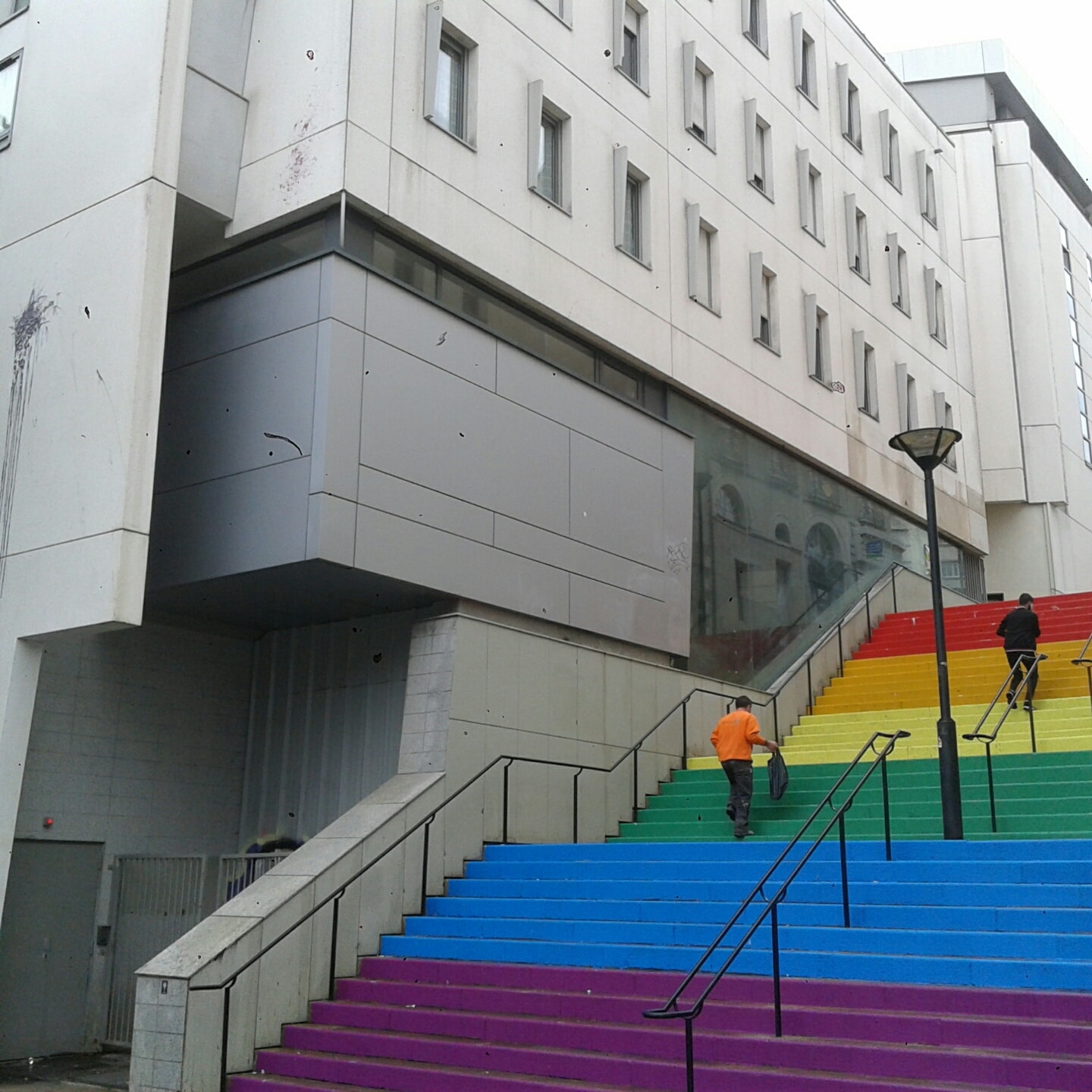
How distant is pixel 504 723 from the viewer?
622 inches

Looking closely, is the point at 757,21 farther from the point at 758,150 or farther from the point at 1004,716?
the point at 1004,716

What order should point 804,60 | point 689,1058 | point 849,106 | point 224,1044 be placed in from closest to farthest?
1. point 689,1058
2. point 224,1044
3. point 804,60
4. point 849,106

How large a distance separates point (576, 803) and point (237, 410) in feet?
20.1

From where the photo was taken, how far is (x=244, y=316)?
50.5 ft

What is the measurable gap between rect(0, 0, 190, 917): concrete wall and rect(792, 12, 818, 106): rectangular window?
14.8 m

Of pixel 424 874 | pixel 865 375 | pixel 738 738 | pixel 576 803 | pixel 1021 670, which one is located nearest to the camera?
pixel 424 874

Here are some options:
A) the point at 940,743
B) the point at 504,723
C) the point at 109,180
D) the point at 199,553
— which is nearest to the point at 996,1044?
the point at 940,743

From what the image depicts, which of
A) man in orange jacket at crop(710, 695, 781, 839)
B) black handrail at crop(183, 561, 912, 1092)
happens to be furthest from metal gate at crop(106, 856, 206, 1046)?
man in orange jacket at crop(710, 695, 781, 839)

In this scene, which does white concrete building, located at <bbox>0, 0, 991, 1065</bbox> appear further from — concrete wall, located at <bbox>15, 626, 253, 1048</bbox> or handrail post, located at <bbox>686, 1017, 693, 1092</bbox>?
handrail post, located at <bbox>686, 1017, 693, 1092</bbox>

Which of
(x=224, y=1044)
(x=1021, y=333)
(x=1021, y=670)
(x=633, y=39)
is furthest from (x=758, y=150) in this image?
(x=224, y=1044)

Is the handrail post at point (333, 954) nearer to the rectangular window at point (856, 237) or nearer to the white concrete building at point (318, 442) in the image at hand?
the white concrete building at point (318, 442)

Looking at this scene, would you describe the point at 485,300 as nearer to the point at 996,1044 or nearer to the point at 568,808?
the point at 568,808

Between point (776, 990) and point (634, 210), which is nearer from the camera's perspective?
point (776, 990)

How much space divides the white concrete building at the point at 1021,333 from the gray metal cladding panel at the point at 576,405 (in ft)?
60.2
